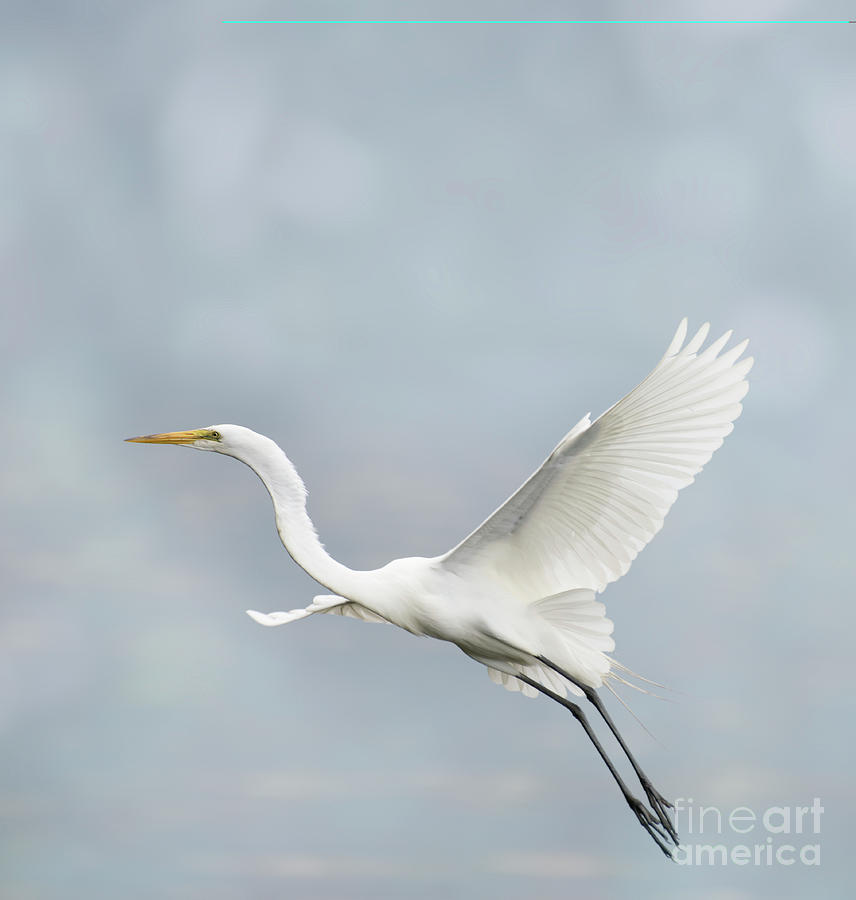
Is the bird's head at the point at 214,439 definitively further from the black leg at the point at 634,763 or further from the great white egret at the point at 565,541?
the black leg at the point at 634,763

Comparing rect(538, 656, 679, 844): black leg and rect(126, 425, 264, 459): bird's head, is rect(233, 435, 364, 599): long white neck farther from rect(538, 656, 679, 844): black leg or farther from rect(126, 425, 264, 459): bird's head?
rect(538, 656, 679, 844): black leg

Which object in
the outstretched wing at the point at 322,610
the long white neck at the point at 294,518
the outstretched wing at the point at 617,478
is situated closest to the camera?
the outstretched wing at the point at 617,478

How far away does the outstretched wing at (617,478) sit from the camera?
705 centimetres

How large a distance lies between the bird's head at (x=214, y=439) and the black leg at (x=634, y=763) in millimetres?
2186

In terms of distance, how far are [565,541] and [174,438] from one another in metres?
2.49

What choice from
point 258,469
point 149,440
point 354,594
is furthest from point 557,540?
point 149,440

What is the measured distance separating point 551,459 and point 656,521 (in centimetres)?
83

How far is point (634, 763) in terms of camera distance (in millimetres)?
7523

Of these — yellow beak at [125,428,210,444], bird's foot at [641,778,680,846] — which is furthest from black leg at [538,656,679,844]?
yellow beak at [125,428,210,444]

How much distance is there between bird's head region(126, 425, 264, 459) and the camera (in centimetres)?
757

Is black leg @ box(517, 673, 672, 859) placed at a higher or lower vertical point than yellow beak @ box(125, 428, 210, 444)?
lower

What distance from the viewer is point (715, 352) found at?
279 inches

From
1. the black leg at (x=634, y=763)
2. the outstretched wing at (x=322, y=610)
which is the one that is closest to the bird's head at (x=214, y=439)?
the outstretched wing at (x=322, y=610)

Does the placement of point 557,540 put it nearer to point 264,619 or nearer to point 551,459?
point 551,459
